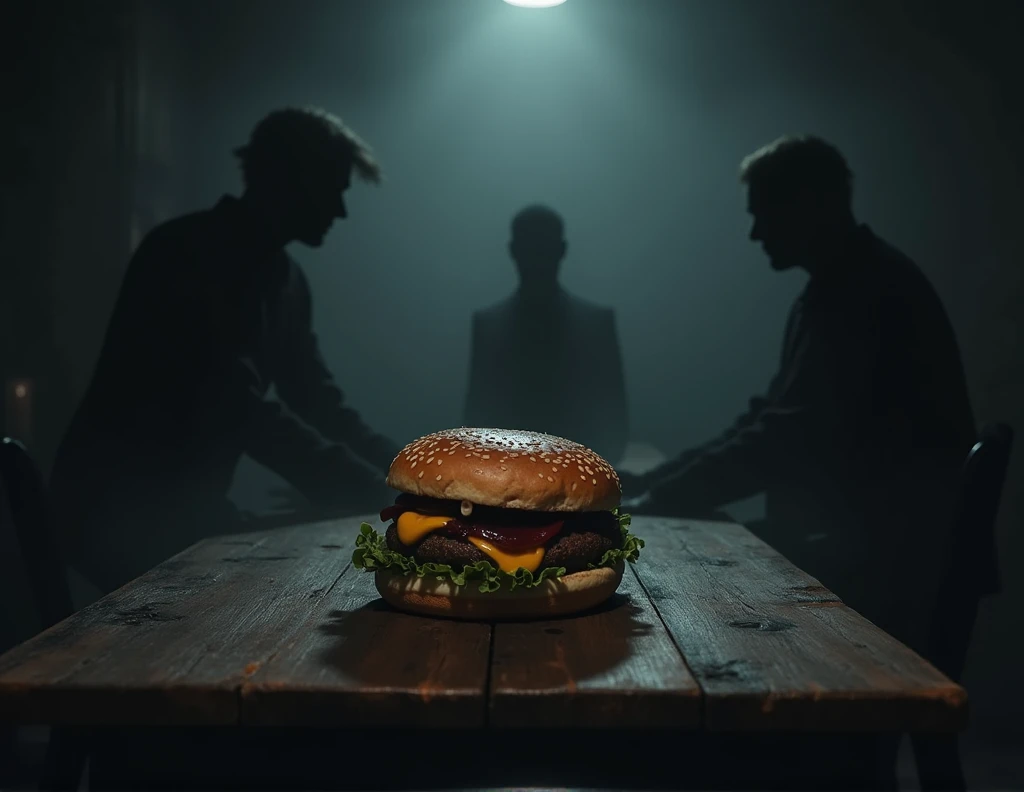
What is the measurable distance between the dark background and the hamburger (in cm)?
247

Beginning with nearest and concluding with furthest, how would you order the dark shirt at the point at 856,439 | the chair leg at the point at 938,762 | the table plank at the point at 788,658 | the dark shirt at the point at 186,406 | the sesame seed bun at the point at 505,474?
the table plank at the point at 788,658 → the sesame seed bun at the point at 505,474 → the chair leg at the point at 938,762 → the dark shirt at the point at 856,439 → the dark shirt at the point at 186,406

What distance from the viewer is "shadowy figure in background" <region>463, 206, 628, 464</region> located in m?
5.03

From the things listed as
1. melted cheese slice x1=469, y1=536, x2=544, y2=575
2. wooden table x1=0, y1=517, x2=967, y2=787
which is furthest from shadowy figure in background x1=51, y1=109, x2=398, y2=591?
melted cheese slice x1=469, y1=536, x2=544, y2=575

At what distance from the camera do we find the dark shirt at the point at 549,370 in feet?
16.5

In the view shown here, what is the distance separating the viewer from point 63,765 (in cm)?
275

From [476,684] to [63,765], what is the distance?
1.61 meters

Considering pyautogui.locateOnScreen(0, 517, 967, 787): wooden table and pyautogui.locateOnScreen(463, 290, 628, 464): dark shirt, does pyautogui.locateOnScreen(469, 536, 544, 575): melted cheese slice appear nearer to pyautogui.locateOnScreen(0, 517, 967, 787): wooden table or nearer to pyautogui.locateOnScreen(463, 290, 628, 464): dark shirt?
pyautogui.locateOnScreen(0, 517, 967, 787): wooden table

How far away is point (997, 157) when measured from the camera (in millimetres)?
4871

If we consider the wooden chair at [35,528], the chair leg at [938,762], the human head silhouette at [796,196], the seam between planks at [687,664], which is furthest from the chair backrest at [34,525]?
the human head silhouette at [796,196]

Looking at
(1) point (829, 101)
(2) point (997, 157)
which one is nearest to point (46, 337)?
(1) point (829, 101)

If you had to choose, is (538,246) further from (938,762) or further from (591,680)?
(591,680)

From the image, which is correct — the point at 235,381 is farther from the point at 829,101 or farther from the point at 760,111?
the point at 829,101

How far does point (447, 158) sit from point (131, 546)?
A: 2635 millimetres

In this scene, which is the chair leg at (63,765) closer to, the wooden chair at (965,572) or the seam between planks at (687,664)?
the seam between planks at (687,664)
